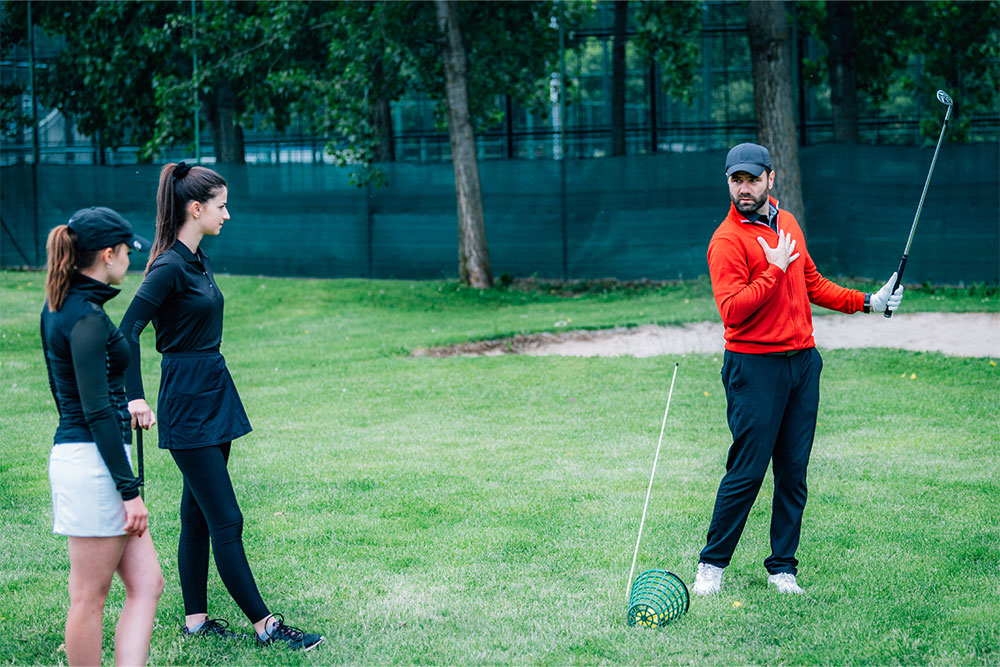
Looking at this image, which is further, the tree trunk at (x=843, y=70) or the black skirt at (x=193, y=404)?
the tree trunk at (x=843, y=70)

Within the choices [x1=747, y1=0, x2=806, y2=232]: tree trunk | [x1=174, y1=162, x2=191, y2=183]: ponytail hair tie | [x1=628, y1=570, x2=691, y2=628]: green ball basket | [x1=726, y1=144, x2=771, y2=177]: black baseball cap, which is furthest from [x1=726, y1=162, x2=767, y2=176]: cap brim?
[x1=747, y1=0, x2=806, y2=232]: tree trunk

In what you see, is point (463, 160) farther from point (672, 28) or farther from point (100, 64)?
point (100, 64)

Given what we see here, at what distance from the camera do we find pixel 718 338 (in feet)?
45.0

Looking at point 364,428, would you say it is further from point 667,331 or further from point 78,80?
point 78,80

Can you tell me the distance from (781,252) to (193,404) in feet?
8.22

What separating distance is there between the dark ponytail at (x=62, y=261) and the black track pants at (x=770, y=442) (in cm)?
277

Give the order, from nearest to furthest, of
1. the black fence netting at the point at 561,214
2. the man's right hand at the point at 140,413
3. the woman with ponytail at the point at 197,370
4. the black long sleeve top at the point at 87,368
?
the black long sleeve top at the point at 87,368, the man's right hand at the point at 140,413, the woman with ponytail at the point at 197,370, the black fence netting at the point at 561,214

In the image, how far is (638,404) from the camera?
32.1 feet

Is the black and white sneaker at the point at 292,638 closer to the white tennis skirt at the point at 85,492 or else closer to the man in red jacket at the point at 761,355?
the white tennis skirt at the point at 85,492

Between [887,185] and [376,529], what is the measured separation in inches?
559

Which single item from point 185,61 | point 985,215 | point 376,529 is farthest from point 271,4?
point 376,529

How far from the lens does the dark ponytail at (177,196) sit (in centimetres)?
439

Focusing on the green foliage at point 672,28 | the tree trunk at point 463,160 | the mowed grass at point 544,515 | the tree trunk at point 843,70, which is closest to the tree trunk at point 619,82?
the green foliage at point 672,28

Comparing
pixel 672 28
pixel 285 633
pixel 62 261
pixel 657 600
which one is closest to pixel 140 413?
pixel 62 261
